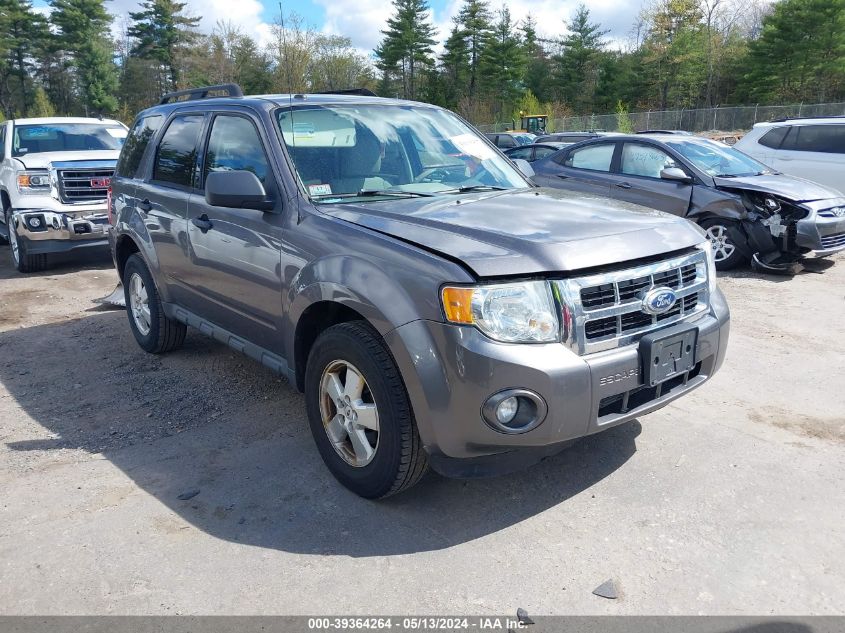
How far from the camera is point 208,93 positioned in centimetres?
541

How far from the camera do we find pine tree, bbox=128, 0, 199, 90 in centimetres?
6159

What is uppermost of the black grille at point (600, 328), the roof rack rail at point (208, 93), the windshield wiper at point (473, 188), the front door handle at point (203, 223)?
the roof rack rail at point (208, 93)

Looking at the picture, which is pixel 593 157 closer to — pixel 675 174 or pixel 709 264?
pixel 675 174

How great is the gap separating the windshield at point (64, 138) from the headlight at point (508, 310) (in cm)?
885

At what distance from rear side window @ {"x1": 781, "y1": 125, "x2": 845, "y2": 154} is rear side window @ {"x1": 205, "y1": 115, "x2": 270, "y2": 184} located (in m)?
10.1

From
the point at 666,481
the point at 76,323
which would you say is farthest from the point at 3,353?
the point at 666,481

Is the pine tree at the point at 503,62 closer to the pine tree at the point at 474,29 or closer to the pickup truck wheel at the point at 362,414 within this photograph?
the pine tree at the point at 474,29

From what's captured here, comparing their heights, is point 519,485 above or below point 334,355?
below

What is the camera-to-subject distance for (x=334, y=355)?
316cm

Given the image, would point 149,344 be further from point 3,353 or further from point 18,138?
point 18,138

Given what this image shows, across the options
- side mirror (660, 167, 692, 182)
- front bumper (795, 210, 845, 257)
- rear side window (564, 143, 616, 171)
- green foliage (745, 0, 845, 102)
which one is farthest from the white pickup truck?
green foliage (745, 0, 845, 102)

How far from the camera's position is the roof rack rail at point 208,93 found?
476cm

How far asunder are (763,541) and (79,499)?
10.4 ft

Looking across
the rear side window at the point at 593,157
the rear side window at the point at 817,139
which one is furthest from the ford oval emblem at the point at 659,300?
the rear side window at the point at 817,139
